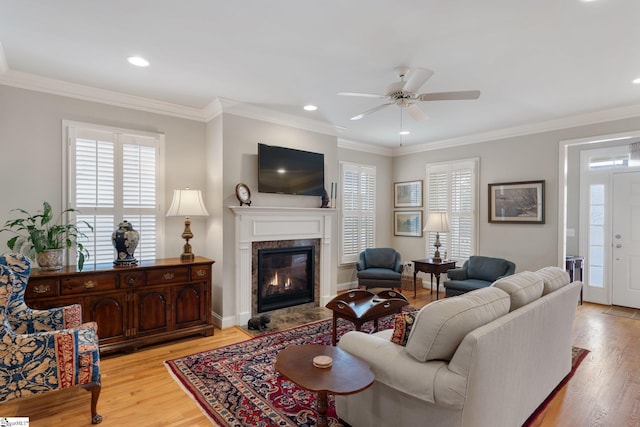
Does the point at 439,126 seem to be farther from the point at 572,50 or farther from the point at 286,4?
the point at 286,4

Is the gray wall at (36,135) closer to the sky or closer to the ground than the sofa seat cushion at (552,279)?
closer to the sky

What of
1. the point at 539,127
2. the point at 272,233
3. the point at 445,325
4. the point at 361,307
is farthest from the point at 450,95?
the point at 539,127

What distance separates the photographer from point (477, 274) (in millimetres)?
4918

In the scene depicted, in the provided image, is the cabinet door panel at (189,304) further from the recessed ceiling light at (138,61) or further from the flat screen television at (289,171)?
the recessed ceiling light at (138,61)

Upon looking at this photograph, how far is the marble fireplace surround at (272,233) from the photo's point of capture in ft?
13.7

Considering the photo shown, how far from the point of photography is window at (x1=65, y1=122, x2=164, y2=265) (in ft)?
11.9

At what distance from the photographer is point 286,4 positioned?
7.17ft

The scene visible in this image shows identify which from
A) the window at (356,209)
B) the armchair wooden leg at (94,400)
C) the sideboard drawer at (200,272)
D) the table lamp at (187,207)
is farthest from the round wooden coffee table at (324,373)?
the window at (356,209)

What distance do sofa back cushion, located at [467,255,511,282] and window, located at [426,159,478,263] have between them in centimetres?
75

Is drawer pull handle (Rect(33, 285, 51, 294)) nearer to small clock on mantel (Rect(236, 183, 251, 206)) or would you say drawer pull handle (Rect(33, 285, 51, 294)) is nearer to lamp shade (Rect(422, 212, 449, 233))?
small clock on mantel (Rect(236, 183, 251, 206))

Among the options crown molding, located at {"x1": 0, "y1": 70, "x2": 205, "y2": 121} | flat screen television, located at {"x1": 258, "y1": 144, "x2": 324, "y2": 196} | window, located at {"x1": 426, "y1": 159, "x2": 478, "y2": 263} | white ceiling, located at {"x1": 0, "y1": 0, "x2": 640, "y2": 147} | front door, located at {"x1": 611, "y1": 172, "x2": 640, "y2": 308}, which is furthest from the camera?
window, located at {"x1": 426, "y1": 159, "x2": 478, "y2": 263}

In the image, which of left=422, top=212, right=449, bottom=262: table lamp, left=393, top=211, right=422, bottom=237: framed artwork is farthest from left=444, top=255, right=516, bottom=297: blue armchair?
left=393, top=211, right=422, bottom=237: framed artwork

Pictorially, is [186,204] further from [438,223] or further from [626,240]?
[626,240]

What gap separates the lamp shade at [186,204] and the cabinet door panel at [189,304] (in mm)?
817
